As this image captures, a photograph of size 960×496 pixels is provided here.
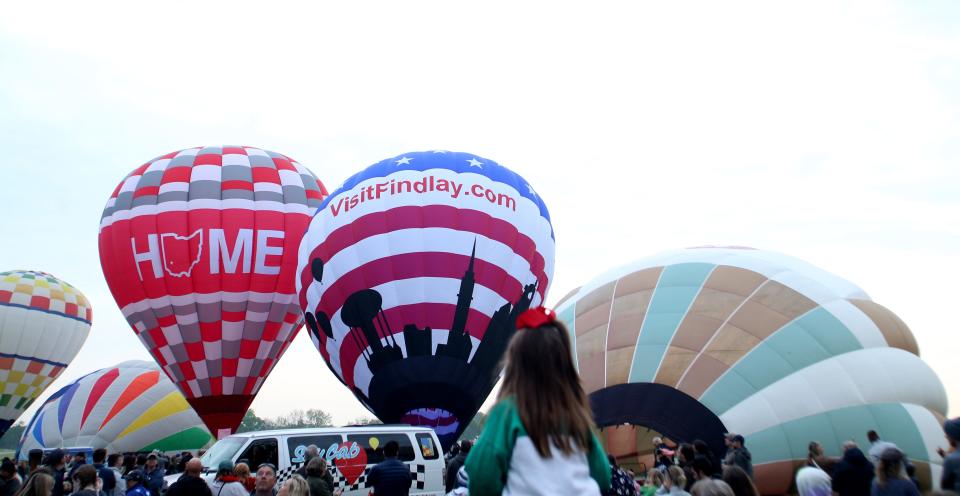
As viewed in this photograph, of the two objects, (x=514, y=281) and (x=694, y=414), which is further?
(x=514, y=281)

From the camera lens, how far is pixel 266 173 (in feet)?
57.5

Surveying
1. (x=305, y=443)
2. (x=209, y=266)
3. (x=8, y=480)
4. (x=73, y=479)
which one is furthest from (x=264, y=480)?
(x=209, y=266)

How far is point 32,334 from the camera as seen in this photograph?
77.9ft

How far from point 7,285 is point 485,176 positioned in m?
18.9

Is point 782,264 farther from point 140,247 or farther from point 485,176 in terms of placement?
point 140,247

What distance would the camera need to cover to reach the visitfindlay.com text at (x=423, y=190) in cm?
1208

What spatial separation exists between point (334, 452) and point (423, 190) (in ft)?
16.4

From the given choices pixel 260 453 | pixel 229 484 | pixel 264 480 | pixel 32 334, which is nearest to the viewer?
pixel 264 480

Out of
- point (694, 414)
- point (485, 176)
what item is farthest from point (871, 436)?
point (485, 176)

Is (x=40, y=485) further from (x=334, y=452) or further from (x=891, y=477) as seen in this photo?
(x=891, y=477)

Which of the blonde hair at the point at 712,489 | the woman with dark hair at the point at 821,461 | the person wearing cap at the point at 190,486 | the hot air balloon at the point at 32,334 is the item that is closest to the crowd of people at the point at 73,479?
the person wearing cap at the point at 190,486

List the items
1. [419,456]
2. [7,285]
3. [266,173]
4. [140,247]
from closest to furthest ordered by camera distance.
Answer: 1. [419,456]
2. [140,247]
3. [266,173]
4. [7,285]

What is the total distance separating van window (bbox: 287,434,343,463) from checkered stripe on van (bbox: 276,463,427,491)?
3.7 inches

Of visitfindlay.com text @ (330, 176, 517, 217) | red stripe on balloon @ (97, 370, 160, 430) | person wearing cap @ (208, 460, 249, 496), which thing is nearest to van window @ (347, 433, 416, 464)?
person wearing cap @ (208, 460, 249, 496)
